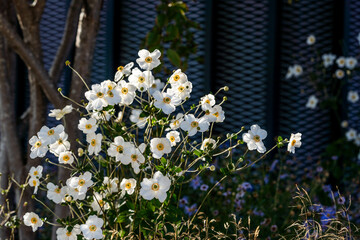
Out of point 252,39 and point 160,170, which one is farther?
point 252,39

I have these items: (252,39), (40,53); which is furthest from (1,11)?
(252,39)

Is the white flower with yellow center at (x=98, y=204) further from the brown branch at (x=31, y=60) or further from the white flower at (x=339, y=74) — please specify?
the white flower at (x=339, y=74)

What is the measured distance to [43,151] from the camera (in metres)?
1.94

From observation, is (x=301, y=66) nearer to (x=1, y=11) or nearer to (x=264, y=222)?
(x=264, y=222)

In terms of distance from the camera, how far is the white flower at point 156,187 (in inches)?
71.1

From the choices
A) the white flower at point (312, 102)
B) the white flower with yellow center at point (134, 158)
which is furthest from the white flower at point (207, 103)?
the white flower at point (312, 102)

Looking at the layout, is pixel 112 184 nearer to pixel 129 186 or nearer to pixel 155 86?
pixel 129 186

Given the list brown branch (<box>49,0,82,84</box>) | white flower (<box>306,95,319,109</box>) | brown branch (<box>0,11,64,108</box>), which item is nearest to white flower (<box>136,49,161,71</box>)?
brown branch (<box>0,11,64,108</box>)

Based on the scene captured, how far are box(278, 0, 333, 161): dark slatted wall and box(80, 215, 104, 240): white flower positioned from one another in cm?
240

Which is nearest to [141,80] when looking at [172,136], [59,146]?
[172,136]

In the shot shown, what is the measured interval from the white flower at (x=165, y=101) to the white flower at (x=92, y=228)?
407 millimetres

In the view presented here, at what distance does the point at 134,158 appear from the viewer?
6.25 ft

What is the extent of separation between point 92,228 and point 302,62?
8.74 feet

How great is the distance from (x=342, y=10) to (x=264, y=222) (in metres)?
2.00
